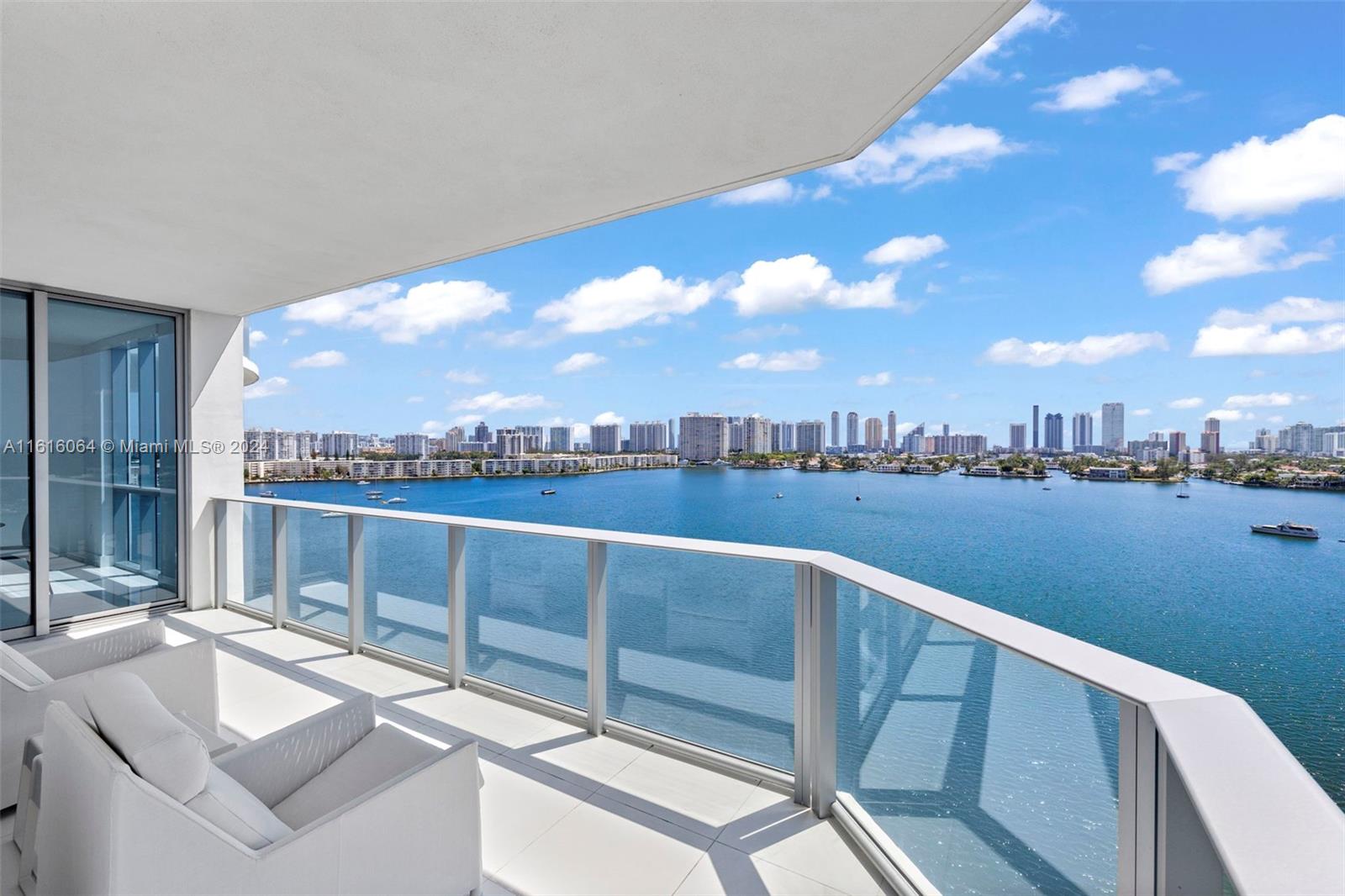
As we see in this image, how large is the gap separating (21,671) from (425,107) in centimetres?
273

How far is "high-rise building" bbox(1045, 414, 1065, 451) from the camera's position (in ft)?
75.5

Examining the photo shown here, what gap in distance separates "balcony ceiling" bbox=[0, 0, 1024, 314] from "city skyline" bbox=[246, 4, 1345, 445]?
1814cm

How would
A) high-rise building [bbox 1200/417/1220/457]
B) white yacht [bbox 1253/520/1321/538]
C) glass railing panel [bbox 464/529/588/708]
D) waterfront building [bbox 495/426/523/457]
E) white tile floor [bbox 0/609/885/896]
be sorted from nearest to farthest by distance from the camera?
white tile floor [bbox 0/609/885/896] → glass railing panel [bbox 464/529/588/708] → white yacht [bbox 1253/520/1321/538] → high-rise building [bbox 1200/417/1220/457] → waterfront building [bbox 495/426/523/457]

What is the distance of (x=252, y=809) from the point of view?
1605mm

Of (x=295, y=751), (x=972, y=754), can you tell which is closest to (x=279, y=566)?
(x=295, y=751)

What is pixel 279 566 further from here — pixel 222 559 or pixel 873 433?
pixel 873 433

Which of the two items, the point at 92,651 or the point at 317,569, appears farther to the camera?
the point at 317,569

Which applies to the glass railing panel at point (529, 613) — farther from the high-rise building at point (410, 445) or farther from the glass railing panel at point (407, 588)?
the high-rise building at point (410, 445)

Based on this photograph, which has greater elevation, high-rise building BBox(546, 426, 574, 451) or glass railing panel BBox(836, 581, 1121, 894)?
high-rise building BBox(546, 426, 574, 451)

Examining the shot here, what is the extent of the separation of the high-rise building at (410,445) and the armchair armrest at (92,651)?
14207 millimetres

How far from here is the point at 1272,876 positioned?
1.73ft

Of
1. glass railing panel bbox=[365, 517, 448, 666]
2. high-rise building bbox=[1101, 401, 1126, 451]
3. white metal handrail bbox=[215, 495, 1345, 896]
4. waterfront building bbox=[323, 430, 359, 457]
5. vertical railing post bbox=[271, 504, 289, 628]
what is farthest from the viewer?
high-rise building bbox=[1101, 401, 1126, 451]

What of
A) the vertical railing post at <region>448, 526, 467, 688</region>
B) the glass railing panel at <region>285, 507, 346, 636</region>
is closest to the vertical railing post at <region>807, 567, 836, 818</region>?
the vertical railing post at <region>448, 526, 467, 688</region>

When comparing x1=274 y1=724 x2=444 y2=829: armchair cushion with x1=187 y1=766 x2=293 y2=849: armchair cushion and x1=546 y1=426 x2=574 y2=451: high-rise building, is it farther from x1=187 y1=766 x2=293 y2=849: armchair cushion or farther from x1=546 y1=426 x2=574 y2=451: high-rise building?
x1=546 y1=426 x2=574 y2=451: high-rise building
